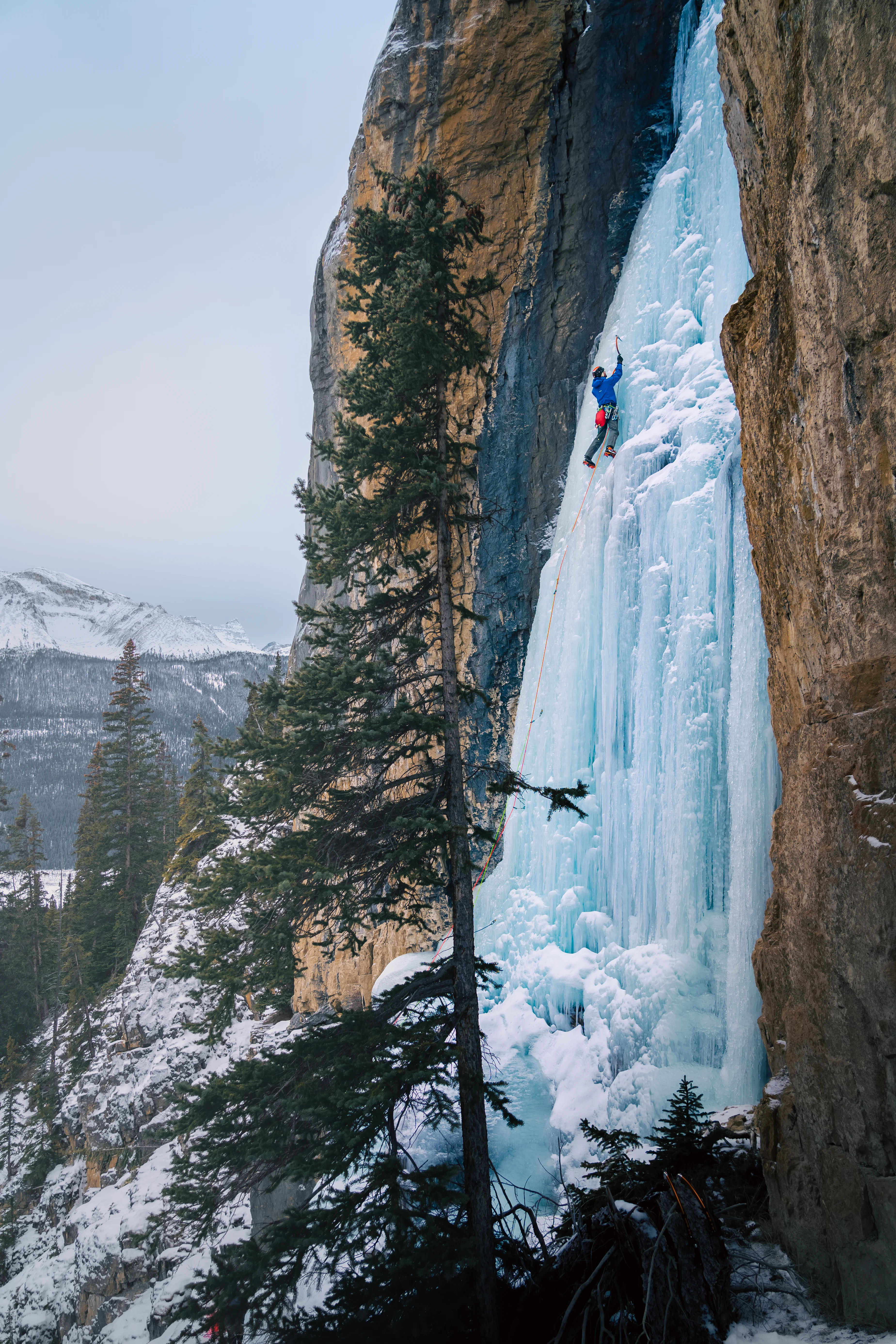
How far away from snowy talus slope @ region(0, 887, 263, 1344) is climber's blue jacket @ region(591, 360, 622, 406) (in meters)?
10.3

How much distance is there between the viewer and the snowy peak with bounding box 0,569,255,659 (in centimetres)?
14475

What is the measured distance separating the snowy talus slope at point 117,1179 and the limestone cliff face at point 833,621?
9.84m

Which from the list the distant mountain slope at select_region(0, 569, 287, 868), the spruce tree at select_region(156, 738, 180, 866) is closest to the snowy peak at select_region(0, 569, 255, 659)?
the distant mountain slope at select_region(0, 569, 287, 868)

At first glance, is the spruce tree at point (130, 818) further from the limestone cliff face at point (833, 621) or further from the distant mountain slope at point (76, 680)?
the limestone cliff face at point (833, 621)

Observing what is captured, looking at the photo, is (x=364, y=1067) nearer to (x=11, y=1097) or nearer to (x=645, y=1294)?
(x=645, y=1294)

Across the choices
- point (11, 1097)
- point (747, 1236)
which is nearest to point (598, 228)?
point (747, 1236)

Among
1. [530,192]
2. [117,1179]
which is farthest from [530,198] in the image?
[117,1179]

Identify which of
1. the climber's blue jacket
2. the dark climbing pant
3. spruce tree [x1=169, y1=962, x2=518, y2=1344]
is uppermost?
the climber's blue jacket

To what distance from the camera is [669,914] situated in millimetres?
5656

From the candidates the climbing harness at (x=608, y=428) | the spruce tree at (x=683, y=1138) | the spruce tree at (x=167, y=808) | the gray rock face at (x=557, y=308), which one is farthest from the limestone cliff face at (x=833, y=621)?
the spruce tree at (x=167, y=808)

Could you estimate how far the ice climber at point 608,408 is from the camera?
780 cm

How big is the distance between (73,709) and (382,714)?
10737 cm

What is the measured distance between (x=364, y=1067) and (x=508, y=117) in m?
11.3

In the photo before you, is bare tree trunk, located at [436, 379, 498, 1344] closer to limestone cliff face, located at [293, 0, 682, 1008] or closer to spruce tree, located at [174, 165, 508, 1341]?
spruce tree, located at [174, 165, 508, 1341]
